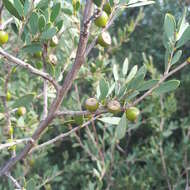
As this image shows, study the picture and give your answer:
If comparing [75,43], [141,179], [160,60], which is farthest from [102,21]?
[160,60]

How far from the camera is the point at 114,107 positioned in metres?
0.74

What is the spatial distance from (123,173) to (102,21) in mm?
1976

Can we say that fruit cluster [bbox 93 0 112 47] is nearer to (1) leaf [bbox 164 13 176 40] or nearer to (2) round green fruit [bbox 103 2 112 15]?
(2) round green fruit [bbox 103 2 112 15]

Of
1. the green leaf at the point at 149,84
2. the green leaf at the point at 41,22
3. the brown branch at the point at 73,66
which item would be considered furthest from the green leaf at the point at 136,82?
the green leaf at the point at 41,22

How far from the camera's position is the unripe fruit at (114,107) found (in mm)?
739

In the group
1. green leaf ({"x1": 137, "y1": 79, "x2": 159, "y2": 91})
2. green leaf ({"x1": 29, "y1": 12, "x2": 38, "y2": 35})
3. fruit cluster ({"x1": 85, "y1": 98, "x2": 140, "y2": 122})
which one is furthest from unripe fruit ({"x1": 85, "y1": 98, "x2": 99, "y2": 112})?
green leaf ({"x1": 29, "y1": 12, "x2": 38, "y2": 35})

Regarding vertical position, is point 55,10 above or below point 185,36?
above

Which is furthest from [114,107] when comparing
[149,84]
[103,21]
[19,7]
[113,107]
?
[19,7]

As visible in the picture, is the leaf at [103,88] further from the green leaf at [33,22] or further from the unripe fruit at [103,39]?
the green leaf at [33,22]

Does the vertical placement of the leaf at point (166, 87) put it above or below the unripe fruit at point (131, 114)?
above

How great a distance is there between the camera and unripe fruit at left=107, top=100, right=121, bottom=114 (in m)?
0.74

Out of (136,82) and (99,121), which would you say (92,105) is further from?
(99,121)

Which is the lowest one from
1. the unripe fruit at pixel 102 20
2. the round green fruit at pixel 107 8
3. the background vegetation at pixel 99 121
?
the background vegetation at pixel 99 121

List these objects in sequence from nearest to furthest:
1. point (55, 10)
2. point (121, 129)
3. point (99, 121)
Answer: point (121, 129) < point (55, 10) < point (99, 121)
